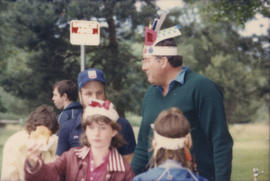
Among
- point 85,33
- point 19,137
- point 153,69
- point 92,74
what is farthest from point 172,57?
point 85,33

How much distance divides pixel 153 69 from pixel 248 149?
87.7 ft

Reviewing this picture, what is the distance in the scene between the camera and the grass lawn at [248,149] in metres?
17.7

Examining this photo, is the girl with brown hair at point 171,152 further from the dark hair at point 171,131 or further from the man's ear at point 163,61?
the man's ear at point 163,61

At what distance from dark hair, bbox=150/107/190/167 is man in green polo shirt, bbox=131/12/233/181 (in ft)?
1.30

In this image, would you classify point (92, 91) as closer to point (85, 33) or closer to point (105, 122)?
point (105, 122)

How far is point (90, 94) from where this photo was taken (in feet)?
11.8

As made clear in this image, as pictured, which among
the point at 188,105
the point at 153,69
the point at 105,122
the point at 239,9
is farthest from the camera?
the point at 239,9

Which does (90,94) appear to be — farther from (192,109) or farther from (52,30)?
(52,30)

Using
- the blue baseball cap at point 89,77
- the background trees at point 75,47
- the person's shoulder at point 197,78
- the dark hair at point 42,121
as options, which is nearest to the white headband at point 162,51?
the person's shoulder at point 197,78

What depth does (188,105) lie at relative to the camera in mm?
3318

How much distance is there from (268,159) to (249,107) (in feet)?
9.67

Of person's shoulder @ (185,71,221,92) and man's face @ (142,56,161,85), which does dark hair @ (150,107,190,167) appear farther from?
man's face @ (142,56,161,85)

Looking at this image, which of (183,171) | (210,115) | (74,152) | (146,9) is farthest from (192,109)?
(146,9)

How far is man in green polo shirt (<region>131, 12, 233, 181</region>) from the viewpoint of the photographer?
328 centimetres
